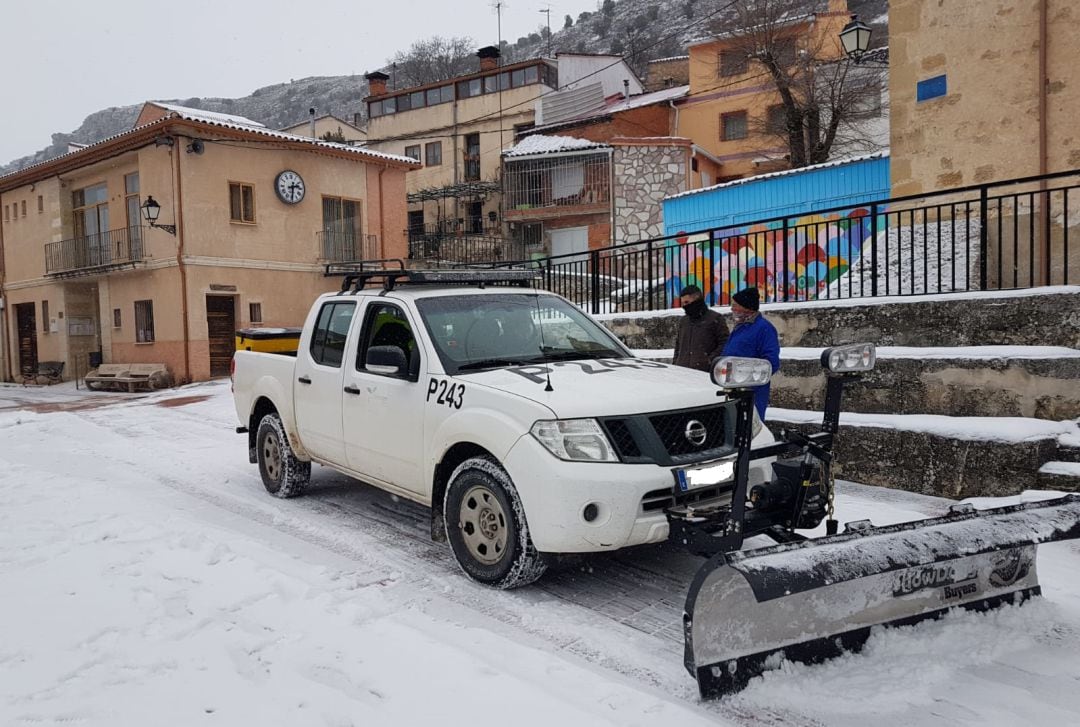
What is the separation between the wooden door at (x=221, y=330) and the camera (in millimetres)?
24281

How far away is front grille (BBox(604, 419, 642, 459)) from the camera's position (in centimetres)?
418

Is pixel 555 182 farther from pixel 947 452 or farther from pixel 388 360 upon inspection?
pixel 388 360

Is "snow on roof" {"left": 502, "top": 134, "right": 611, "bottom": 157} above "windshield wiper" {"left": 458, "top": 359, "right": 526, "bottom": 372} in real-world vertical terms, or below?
above

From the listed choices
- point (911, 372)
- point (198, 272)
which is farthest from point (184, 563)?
point (198, 272)

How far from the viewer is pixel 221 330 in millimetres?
24609

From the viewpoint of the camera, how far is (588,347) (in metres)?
5.66

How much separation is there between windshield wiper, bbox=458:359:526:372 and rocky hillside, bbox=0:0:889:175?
84.2 ft

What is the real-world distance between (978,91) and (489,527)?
9.44 meters

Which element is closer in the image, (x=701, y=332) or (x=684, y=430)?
(x=684, y=430)

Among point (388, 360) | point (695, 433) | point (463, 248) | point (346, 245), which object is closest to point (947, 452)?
point (695, 433)

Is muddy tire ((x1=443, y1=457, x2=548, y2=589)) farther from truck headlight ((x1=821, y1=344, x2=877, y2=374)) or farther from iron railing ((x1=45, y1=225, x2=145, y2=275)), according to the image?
iron railing ((x1=45, y1=225, x2=145, y2=275))

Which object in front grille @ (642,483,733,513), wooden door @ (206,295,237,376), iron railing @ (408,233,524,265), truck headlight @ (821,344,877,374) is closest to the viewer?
truck headlight @ (821,344,877,374)

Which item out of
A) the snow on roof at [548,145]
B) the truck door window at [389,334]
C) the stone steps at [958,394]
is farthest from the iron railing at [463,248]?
the truck door window at [389,334]

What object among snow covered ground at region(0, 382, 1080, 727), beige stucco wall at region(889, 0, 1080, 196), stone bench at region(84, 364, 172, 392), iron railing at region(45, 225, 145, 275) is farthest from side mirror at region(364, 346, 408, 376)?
iron railing at region(45, 225, 145, 275)
